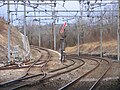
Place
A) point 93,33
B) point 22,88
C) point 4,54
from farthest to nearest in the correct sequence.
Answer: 1. point 93,33
2. point 4,54
3. point 22,88

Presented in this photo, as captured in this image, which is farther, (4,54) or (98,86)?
(4,54)

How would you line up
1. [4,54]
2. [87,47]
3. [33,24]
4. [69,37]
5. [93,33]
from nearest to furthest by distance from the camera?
[4,54]
[87,47]
[93,33]
[69,37]
[33,24]

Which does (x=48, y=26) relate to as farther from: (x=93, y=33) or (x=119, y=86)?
(x=119, y=86)

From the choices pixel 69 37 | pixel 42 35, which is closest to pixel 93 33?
pixel 69 37

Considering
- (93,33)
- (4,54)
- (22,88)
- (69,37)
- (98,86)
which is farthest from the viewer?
(69,37)

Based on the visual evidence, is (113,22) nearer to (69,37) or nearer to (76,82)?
(69,37)

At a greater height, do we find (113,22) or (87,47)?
(113,22)

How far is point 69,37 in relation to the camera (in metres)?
71.7

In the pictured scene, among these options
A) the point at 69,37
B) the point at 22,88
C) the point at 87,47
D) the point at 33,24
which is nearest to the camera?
the point at 22,88

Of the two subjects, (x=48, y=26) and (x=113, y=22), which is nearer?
(x=113, y=22)

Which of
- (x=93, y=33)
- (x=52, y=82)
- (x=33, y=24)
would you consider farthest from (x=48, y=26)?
(x=52, y=82)

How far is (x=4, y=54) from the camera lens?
27031mm

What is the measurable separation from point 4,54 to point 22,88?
51.9ft

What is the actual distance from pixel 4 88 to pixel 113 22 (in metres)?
50.0
